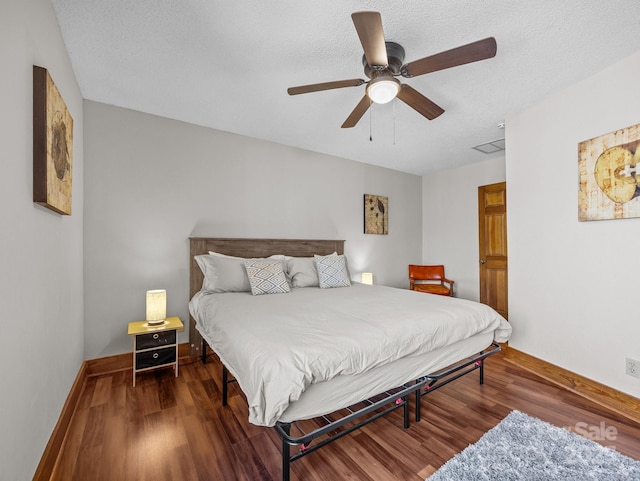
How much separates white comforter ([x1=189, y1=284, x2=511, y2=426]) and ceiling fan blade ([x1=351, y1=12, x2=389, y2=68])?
1.57 m

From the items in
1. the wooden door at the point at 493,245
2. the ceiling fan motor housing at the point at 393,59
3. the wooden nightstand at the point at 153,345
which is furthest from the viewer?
the wooden door at the point at 493,245

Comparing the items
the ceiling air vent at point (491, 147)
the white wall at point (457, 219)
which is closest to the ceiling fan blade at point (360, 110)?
the ceiling air vent at point (491, 147)

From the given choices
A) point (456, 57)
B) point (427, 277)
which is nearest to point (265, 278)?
point (456, 57)

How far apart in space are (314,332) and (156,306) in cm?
184

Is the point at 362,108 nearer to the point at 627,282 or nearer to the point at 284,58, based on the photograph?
the point at 284,58

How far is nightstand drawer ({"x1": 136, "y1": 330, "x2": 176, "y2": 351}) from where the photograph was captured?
246 centimetres

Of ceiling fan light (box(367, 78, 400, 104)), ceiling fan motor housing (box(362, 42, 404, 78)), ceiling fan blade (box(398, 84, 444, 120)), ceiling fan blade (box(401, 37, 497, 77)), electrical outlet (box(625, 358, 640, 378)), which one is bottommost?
electrical outlet (box(625, 358, 640, 378))

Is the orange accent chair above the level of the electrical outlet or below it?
above

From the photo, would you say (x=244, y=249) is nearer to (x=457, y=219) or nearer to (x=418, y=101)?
(x=418, y=101)

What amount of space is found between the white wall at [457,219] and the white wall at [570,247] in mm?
1551

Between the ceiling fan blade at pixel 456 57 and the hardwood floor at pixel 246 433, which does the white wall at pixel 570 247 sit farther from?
the ceiling fan blade at pixel 456 57

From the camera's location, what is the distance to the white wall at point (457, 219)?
4.48 metres

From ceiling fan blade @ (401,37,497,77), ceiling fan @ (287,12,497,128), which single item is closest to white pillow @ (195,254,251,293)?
ceiling fan @ (287,12,497,128)

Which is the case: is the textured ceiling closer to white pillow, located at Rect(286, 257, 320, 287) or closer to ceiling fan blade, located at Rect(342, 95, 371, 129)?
ceiling fan blade, located at Rect(342, 95, 371, 129)
